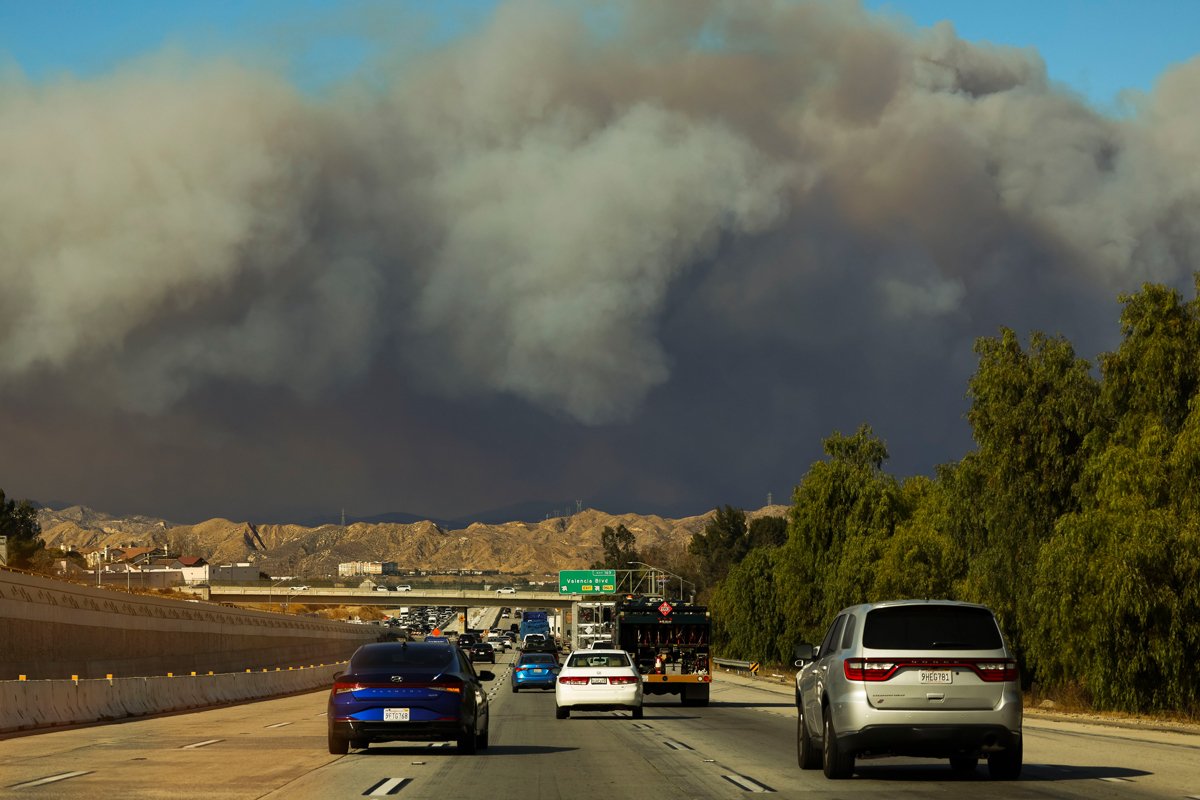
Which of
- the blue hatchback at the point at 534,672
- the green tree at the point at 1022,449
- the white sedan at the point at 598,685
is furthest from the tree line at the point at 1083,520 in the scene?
the blue hatchback at the point at 534,672

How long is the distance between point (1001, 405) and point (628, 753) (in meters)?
27.9

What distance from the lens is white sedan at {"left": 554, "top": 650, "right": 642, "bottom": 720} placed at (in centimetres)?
3559

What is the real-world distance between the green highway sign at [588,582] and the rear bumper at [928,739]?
443 feet

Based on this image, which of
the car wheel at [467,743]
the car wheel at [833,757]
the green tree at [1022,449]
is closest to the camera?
the car wheel at [833,757]

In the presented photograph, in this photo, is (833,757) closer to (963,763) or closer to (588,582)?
(963,763)

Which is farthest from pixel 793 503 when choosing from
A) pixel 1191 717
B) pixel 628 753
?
pixel 628 753

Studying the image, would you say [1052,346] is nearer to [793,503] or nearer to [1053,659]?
[1053,659]

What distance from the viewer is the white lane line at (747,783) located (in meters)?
17.3

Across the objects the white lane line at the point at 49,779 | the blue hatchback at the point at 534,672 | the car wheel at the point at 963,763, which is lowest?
the blue hatchback at the point at 534,672

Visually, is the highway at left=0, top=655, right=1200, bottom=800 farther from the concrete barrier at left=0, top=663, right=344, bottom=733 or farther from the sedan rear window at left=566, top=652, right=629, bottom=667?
the sedan rear window at left=566, top=652, right=629, bottom=667

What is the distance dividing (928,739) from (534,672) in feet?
132

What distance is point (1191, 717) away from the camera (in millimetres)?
37156

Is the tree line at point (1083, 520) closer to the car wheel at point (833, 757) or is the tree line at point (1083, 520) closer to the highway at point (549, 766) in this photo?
the highway at point (549, 766)

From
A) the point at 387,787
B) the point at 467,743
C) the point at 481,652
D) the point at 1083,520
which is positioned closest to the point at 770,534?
the point at 481,652
